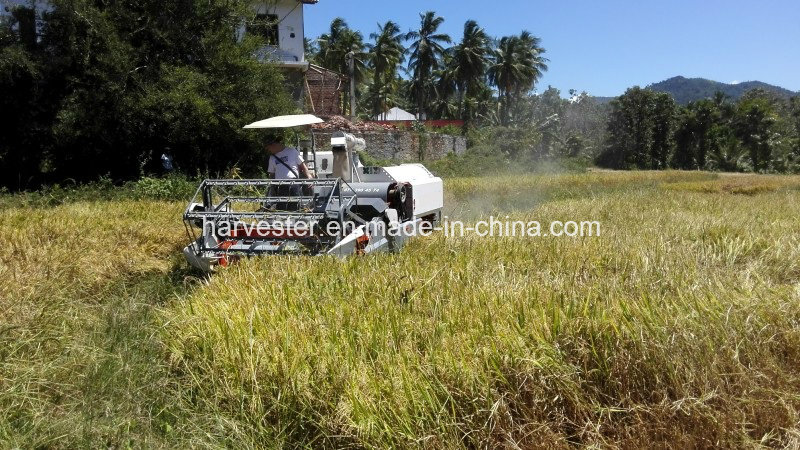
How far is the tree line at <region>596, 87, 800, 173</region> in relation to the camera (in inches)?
1689

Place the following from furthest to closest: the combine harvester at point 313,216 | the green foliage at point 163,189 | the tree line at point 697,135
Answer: the tree line at point 697,135 → the green foliage at point 163,189 → the combine harvester at point 313,216

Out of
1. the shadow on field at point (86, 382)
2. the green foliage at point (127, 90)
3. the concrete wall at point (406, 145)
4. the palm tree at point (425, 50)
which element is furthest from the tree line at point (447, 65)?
the shadow on field at point (86, 382)

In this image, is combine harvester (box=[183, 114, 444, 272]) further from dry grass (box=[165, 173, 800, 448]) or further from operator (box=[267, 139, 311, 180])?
dry grass (box=[165, 173, 800, 448])

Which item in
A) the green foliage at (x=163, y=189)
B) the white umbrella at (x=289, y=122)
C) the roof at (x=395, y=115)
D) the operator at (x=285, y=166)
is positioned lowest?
the green foliage at (x=163, y=189)

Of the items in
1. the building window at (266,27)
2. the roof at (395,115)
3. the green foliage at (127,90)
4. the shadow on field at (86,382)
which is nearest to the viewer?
the shadow on field at (86,382)

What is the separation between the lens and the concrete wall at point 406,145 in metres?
27.8

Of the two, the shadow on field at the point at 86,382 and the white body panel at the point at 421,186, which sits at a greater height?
the white body panel at the point at 421,186

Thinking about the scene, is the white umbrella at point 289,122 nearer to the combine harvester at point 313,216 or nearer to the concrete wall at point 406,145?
the combine harvester at point 313,216

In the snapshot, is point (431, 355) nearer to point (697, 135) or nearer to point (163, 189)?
point (163, 189)

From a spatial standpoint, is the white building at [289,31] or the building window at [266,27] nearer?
the building window at [266,27]

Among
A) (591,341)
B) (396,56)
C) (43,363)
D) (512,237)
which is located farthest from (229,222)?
(396,56)

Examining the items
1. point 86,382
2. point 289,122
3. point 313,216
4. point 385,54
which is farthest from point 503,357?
point 385,54

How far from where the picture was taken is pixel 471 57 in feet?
162

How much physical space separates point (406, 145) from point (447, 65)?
81.7 ft
